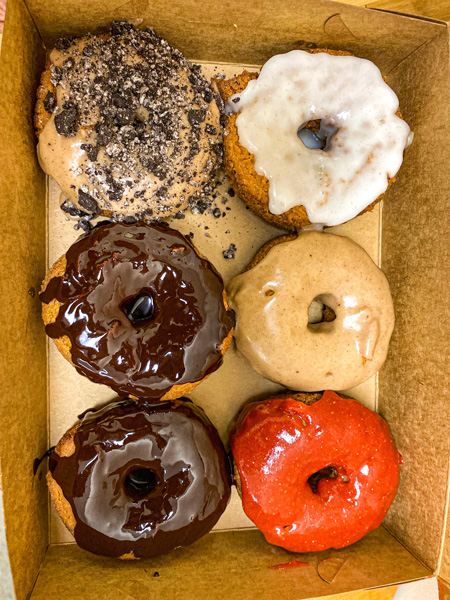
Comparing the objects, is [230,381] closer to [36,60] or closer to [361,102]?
[361,102]

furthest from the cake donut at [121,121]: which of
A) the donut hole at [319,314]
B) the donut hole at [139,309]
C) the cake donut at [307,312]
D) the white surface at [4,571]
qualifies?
the white surface at [4,571]

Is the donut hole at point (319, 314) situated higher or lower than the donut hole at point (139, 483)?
higher

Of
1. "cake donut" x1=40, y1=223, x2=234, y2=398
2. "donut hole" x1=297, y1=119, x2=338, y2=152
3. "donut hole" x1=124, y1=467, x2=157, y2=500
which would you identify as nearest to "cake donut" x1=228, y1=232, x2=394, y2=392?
"cake donut" x1=40, y1=223, x2=234, y2=398

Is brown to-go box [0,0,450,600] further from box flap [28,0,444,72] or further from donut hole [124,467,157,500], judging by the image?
donut hole [124,467,157,500]

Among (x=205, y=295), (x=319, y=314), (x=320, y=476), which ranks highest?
(x=205, y=295)

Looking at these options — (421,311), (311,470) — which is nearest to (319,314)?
(421,311)

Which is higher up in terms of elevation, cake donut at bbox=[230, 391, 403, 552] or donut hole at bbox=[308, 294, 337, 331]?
donut hole at bbox=[308, 294, 337, 331]

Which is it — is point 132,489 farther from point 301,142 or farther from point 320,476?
point 301,142

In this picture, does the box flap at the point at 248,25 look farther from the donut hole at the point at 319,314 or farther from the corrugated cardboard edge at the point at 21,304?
the donut hole at the point at 319,314

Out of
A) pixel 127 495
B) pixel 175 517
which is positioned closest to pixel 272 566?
pixel 175 517
